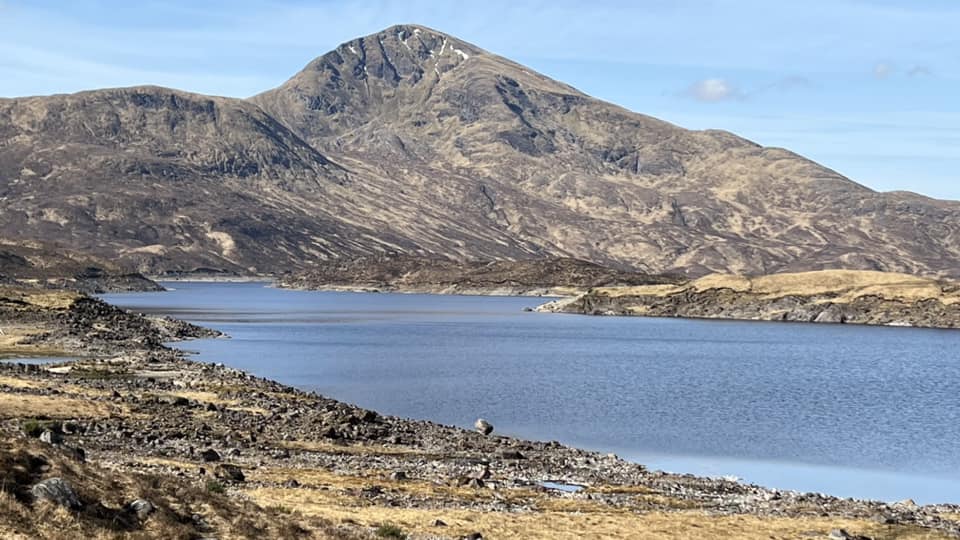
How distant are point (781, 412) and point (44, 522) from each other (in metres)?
63.5

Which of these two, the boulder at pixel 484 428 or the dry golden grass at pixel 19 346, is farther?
the dry golden grass at pixel 19 346

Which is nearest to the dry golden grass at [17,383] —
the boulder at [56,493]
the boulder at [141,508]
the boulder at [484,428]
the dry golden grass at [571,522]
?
the boulder at [484,428]

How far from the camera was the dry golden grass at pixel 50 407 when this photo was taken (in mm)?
51219

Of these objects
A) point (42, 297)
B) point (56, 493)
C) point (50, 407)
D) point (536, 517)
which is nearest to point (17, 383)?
point (50, 407)

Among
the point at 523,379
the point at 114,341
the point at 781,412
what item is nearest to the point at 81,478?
the point at 781,412

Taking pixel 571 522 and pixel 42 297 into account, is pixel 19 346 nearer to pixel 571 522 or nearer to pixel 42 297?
pixel 42 297

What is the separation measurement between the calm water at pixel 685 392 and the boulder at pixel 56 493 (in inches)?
1295

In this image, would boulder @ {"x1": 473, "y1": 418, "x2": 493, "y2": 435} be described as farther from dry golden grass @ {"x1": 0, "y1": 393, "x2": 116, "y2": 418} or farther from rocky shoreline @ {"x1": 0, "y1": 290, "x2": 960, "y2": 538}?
dry golden grass @ {"x1": 0, "y1": 393, "x2": 116, "y2": 418}

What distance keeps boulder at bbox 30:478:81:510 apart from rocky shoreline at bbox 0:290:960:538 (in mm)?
200

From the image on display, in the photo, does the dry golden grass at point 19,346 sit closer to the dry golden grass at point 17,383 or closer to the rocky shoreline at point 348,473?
the rocky shoreline at point 348,473

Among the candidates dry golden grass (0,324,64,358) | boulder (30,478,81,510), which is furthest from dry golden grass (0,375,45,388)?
boulder (30,478,81,510)

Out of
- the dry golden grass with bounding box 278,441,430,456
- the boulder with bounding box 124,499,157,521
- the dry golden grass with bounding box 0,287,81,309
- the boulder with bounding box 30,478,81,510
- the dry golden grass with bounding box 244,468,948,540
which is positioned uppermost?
the boulder with bounding box 30,478,81,510

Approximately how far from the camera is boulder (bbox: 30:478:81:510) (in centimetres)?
2398

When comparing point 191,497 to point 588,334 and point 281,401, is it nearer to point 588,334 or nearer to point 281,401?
point 281,401
